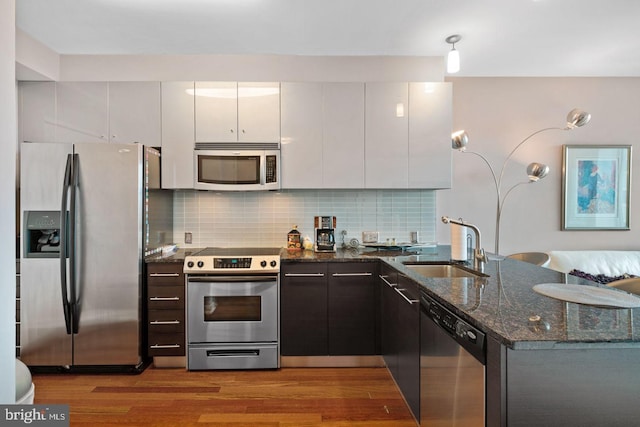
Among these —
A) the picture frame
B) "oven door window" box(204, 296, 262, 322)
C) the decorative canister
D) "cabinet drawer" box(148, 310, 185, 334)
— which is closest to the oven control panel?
"oven door window" box(204, 296, 262, 322)

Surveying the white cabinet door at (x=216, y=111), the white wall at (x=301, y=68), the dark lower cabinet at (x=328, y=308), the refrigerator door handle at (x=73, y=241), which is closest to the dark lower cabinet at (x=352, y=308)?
the dark lower cabinet at (x=328, y=308)

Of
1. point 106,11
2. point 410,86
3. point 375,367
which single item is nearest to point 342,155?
point 410,86

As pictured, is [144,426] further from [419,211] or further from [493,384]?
[419,211]

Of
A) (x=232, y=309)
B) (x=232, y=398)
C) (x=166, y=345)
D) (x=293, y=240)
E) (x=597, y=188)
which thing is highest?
(x=597, y=188)

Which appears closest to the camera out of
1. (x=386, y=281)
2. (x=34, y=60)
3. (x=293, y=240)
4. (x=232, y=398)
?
(x=232, y=398)

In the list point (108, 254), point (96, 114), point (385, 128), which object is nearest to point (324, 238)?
point (385, 128)

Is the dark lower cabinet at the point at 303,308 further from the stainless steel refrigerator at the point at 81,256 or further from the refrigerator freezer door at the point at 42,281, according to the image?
the refrigerator freezer door at the point at 42,281

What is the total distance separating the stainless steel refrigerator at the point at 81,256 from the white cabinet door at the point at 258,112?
2.92ft

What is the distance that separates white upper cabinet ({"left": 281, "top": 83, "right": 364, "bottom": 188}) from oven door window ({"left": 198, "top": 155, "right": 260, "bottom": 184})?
0.98 feet

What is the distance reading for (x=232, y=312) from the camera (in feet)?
9.13

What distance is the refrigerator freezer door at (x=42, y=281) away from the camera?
8.63ft

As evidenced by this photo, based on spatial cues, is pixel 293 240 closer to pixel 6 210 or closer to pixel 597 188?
pixel 6 210

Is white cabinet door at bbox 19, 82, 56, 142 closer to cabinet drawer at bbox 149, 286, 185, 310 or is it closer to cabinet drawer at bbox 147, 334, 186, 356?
cabinet drawer at bbox 149, 286, 185, 310

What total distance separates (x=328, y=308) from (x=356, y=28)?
2231mm
